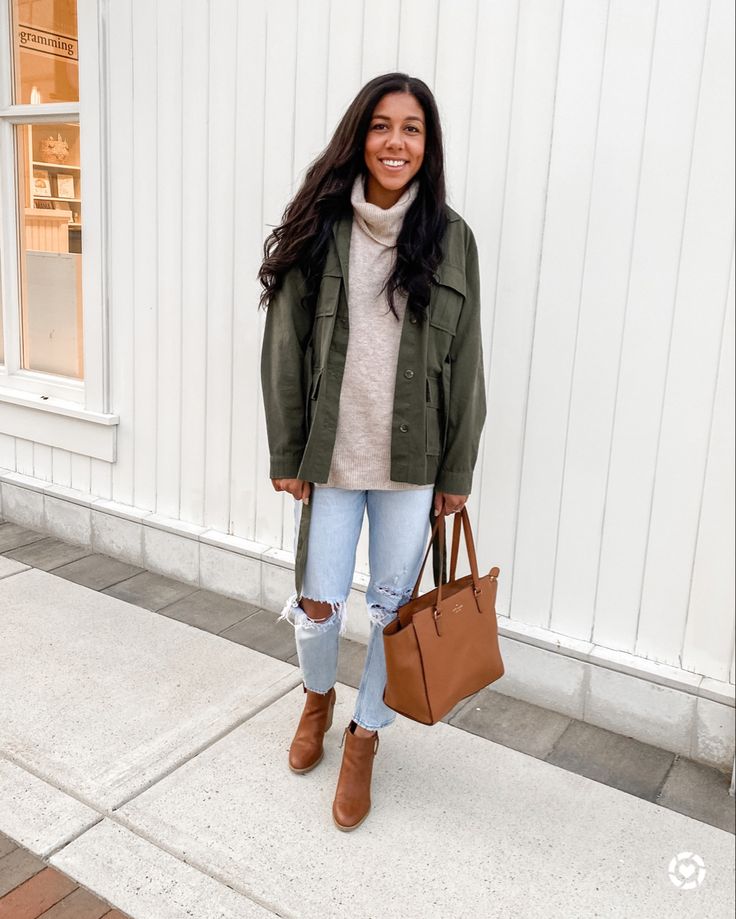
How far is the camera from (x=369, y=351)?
7.32 ft

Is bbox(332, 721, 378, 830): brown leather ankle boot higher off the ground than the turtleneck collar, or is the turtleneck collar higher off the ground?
the turtleneck collar

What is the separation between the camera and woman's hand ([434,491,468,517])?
2.34 metres

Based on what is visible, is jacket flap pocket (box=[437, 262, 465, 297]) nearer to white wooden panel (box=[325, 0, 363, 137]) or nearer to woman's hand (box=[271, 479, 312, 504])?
woman's hand (box=[271, 479, 312, 504])

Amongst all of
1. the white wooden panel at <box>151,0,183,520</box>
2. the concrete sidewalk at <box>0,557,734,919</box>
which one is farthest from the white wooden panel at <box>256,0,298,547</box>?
the concrete sidewalk at <box>0,557,734,919</box>

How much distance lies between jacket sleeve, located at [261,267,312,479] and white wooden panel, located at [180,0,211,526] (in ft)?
4.57

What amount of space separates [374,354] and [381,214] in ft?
1.09

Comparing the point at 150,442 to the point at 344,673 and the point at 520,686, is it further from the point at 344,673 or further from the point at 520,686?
the point at 520,686

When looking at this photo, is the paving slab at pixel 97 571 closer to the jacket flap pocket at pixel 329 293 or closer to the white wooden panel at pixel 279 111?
the white wooden panel at pixel 279 111

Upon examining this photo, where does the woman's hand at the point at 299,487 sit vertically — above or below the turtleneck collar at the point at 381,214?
below

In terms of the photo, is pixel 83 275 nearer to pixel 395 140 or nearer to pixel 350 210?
pixel 350 210

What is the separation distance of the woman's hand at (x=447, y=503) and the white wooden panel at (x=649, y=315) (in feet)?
2.17

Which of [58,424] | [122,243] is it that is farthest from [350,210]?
[58,424]

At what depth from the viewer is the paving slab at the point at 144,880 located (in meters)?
2.05

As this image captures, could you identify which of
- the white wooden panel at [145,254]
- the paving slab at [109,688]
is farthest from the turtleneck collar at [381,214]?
the white wooden panel at [145,254]
